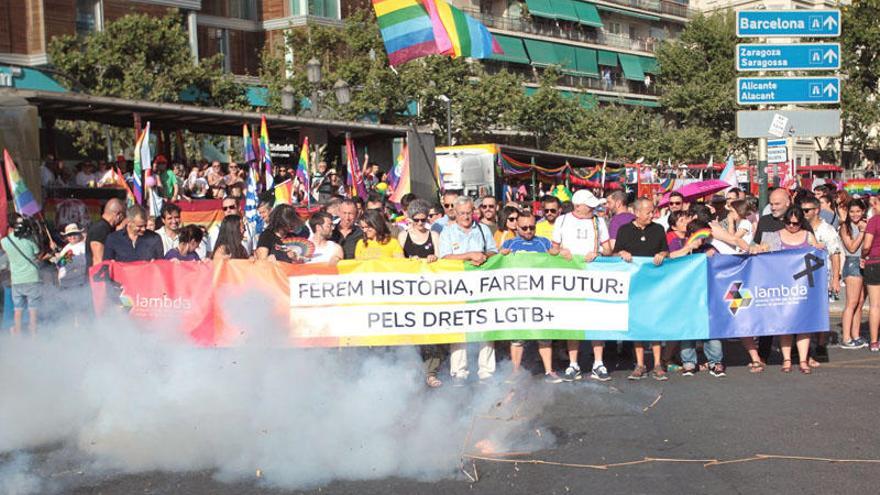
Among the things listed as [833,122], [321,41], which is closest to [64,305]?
[833,122]

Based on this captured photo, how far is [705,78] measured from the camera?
201 ft

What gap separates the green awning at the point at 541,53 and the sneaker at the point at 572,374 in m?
57.2

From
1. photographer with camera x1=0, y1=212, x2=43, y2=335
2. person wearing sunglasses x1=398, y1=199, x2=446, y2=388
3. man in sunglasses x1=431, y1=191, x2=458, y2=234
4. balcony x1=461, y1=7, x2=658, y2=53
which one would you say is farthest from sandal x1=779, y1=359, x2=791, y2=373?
balcony x1=461, y1=7, x2=658, y2=53

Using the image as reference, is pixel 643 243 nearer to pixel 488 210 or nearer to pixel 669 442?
pixel 488 210

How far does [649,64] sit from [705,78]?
14.5 m

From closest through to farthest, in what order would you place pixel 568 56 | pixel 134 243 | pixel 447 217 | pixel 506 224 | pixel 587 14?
pixel 134 243 < pixel 447 217 < pixel 506 224 < pixel 568 56 < pixel 587 14

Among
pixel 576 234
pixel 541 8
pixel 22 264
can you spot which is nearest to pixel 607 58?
pixel 541 8

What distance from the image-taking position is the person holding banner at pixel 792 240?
31.5 ft

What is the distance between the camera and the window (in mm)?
35219

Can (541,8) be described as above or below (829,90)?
above

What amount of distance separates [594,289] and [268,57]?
101ft

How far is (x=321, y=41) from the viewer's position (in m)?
37.8

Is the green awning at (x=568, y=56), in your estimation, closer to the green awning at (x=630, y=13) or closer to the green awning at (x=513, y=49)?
the green awning at (x=513, y=49)

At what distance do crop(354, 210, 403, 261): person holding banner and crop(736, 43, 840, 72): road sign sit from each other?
776cm
